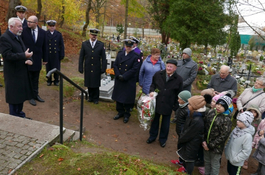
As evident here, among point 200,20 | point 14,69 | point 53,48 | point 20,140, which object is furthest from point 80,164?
point 200,20

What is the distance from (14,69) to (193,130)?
3069 mm

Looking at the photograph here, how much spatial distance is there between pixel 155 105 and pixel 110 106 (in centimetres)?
219

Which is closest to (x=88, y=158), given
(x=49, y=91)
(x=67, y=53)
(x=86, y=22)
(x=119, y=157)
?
(x=119, y=157)

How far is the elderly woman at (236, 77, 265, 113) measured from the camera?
4.09 m

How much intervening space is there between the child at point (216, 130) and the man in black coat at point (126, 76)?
213 cm

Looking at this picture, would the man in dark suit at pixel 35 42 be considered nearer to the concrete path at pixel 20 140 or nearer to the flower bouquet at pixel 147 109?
the concrete path at pixel 20 140

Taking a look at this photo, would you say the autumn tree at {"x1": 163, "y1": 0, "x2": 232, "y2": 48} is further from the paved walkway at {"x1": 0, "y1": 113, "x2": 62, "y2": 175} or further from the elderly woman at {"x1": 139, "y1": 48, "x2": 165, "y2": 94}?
the paved walkway at {"x1": 0, "y1": 113, "x2": 62, "y2": 175}

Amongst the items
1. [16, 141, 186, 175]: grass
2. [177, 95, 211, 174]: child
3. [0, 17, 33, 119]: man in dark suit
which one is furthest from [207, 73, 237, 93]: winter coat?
[0, 17, 33, 119]: man in dark suit

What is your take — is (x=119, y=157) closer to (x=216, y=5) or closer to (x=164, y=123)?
(x=164, y=123)

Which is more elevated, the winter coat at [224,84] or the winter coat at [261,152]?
the winter coat at [224,84]

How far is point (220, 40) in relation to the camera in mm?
10602

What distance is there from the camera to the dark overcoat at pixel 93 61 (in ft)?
18.0

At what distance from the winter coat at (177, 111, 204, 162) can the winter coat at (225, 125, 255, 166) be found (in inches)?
18.6

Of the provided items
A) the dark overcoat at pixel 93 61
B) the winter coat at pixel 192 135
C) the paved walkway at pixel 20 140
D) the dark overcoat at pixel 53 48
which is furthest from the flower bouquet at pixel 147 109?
the dark overcoat at pixel 53 48
